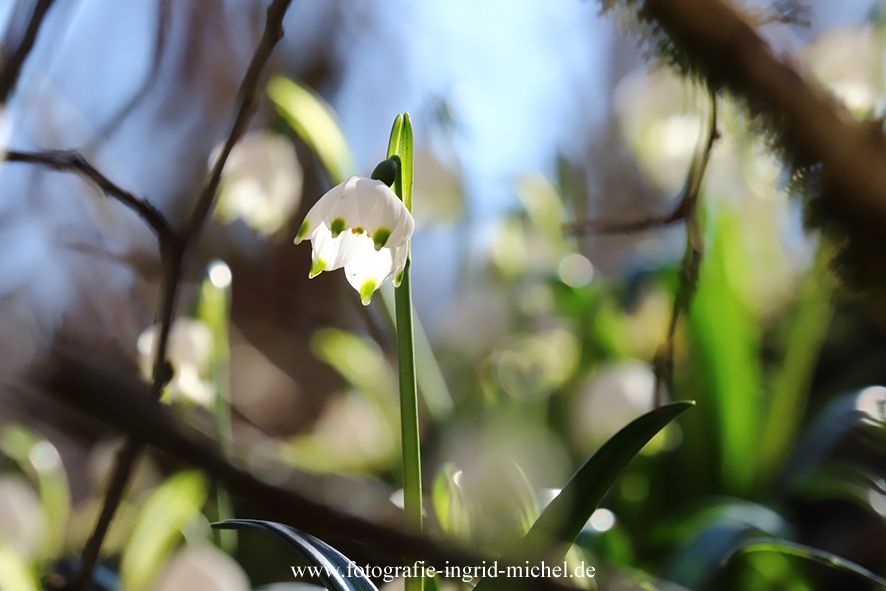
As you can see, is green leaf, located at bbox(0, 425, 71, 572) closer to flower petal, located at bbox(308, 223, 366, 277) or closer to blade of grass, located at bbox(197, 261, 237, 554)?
blade of grass, located at bbox(197, 261, 237, 554)

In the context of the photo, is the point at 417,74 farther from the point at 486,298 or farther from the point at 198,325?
the point at 198,325

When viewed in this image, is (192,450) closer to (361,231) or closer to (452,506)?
(361,231)

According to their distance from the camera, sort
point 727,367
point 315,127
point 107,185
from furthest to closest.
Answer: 1. point 727,367
2. point 315,127
3. point 107,185

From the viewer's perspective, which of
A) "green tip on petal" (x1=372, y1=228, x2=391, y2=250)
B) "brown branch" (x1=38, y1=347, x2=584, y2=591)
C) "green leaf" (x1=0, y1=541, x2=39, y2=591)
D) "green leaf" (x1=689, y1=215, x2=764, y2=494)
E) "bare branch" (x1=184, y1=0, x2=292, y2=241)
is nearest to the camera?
"brown branch" (x1=38, y1=347, x2=584, y2=591)

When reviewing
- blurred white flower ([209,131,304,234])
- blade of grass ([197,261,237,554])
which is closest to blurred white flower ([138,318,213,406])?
blade of grass ([197,261,237,554])

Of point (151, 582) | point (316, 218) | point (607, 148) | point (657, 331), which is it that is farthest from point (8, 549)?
point (607, 148)

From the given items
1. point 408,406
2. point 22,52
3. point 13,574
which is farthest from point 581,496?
point 13,574
